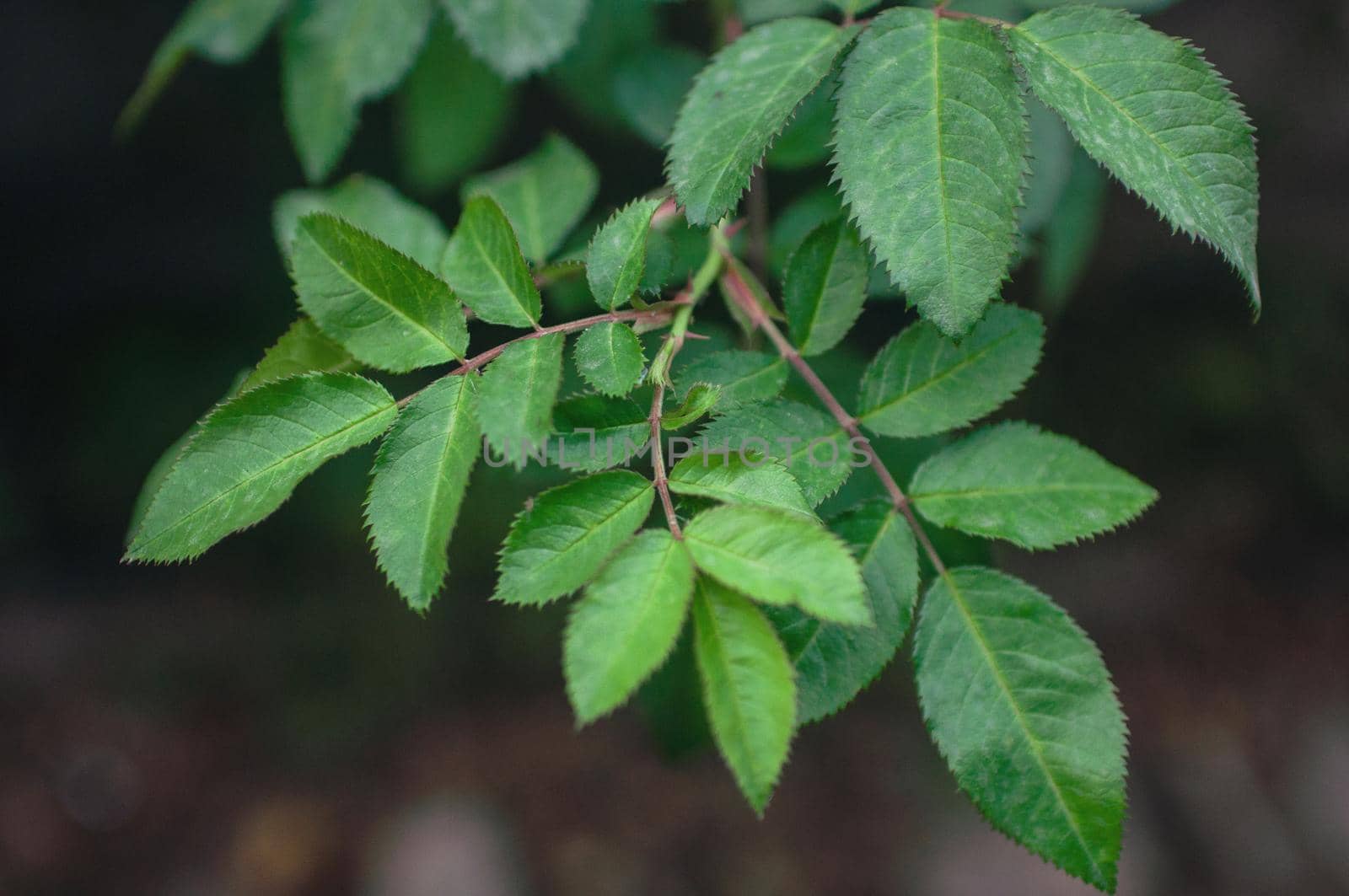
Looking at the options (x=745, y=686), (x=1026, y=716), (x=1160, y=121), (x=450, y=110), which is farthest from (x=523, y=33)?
(x=1026, y=716)

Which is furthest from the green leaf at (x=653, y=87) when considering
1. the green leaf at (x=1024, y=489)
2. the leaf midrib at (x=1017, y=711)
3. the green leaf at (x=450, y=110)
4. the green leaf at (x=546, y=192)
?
the leaf midrib at (x=1017, y=711)

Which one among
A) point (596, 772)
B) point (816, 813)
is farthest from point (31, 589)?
point (816, 813)

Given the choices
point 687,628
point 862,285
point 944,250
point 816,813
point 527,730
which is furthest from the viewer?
point 527,730

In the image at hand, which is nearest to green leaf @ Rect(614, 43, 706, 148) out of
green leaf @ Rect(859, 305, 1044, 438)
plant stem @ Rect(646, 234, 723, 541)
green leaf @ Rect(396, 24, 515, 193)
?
green leaf @ Rect(396, 24, 515, 193)

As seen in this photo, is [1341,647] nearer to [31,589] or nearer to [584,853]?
[584,853]

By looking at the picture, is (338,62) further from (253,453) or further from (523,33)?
(253,453)

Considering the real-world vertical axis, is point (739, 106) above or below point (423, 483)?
above
